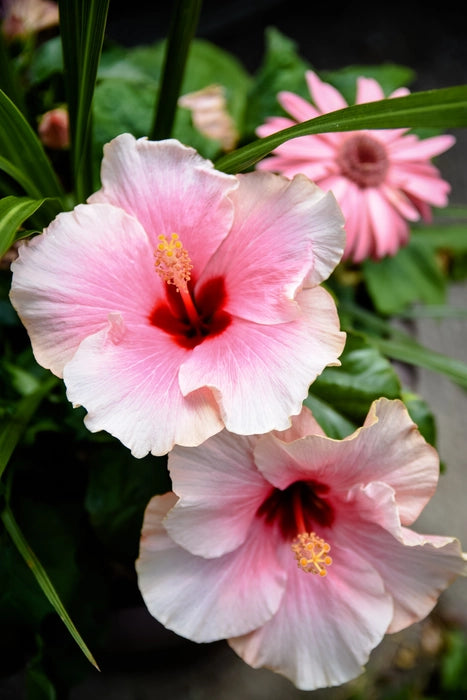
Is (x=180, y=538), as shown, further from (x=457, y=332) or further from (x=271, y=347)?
(x=457, y=332)

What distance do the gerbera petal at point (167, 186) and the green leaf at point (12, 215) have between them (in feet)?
0.15

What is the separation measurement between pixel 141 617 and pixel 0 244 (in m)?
0.64

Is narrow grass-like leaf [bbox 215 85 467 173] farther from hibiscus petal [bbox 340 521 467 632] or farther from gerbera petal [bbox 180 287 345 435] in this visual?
Result: hibiscus petal [bbox 340 521 467 632]

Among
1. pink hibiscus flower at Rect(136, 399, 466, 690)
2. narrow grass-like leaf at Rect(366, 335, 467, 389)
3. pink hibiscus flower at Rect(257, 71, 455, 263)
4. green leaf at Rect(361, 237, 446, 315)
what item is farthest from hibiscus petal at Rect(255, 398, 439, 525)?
green leaf at Rect(361, 237, 446, 315)

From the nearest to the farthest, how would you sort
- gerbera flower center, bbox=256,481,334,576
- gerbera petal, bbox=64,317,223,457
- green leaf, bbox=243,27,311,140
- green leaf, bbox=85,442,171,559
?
gerbera petal, bbox=64,317,223,457
gerbera flower center, bbox=256,481,334,576
green leaf, bbox=85,442,171,559
green leaf, bbox=243,27,311,140

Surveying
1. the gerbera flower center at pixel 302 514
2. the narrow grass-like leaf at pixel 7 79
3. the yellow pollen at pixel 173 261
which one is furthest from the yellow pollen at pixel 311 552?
the narrow grass-like leaf at pixel 7 79

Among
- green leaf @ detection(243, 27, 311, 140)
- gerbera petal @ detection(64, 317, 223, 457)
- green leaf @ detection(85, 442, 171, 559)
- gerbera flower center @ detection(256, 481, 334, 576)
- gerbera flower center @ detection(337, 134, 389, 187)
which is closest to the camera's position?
gerbera petal @ detection(64, 317, 223, 457)

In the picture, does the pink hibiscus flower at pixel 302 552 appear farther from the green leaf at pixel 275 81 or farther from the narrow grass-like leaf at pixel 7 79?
the green leaf at pixel 275 81

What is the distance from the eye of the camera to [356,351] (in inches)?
24.7

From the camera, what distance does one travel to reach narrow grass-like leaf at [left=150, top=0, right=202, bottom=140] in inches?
22.1

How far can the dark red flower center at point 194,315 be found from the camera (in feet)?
1.67

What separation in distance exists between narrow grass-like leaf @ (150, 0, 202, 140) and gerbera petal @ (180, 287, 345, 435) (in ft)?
0.85

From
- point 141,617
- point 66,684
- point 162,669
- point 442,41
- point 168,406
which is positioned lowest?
point 162,669

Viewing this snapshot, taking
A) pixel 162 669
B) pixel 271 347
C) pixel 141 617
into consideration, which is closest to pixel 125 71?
pixel 271 347
